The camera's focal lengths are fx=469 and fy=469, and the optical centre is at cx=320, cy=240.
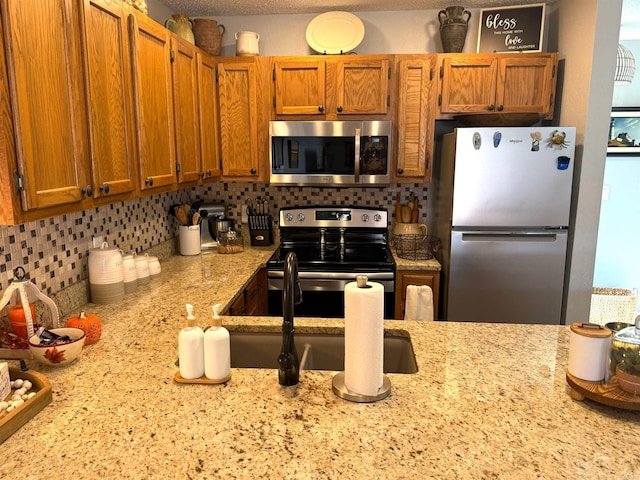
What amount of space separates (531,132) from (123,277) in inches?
93.3

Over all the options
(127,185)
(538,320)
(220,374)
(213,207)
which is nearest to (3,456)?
(220,374)

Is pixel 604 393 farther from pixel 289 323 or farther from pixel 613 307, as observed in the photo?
pixel 613 307

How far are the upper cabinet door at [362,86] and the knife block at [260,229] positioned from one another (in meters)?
0.95

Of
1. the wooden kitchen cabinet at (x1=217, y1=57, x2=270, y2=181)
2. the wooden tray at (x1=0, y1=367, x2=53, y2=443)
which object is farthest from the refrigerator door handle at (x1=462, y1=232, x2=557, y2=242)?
the wooden tray at (x1=0, y1=367, x2=53, y2=443)

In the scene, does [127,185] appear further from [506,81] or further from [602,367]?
[506,81]

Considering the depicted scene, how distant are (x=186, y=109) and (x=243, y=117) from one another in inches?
24.1

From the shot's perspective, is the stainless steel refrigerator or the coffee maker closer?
the stainless steel refrigerator

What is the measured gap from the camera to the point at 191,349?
1.32m

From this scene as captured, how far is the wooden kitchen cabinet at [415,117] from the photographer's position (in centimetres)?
306

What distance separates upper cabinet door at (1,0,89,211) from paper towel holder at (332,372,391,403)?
1.04 meters

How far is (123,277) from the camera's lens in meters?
2.21

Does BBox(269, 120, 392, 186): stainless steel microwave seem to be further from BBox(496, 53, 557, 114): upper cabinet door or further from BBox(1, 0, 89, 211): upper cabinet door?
BBox(1, 0, 89, 211): upper cabinet door

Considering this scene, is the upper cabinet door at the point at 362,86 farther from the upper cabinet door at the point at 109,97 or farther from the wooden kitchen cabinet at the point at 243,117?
the upper cabinet door at the point at 109,97

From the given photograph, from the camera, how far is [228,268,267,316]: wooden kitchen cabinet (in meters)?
2.41
